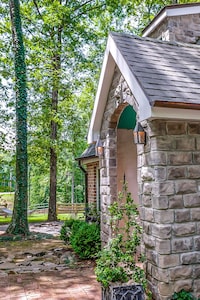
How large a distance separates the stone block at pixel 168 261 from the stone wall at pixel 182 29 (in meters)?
5.82

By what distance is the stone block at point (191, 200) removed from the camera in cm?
404

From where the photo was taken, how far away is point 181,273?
3.88 m

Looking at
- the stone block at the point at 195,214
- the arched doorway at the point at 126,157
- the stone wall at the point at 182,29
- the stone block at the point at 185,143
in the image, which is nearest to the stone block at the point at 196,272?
the stone block at the point at 195,214

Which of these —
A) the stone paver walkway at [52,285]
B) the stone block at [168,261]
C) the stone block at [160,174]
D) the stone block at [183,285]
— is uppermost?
the stone block at [160,174]

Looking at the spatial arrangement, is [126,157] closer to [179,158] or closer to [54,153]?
[179,158]

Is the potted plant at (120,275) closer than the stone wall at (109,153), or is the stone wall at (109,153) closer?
the potted plant at (120,275)

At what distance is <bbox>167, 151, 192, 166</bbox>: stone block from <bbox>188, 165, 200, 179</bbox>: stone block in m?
0.10

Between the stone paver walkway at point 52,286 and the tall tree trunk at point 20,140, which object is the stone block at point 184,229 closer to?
the stone paver walkway at point 52,286

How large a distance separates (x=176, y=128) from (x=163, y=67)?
3.57ft

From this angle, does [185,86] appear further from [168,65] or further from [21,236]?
[21,236]

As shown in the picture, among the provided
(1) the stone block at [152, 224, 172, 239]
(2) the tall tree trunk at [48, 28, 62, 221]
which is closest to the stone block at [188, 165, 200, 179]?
(1) the stone block at [152, 224, 172, 239]

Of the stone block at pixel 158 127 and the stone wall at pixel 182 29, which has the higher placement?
the stone wall at pixel 182 29

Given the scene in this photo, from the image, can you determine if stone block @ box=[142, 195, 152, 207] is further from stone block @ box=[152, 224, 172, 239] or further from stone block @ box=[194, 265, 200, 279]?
stone block @ box=[194, 265, 200, 279]

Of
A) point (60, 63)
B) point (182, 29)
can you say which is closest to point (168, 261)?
point (182, 29)
